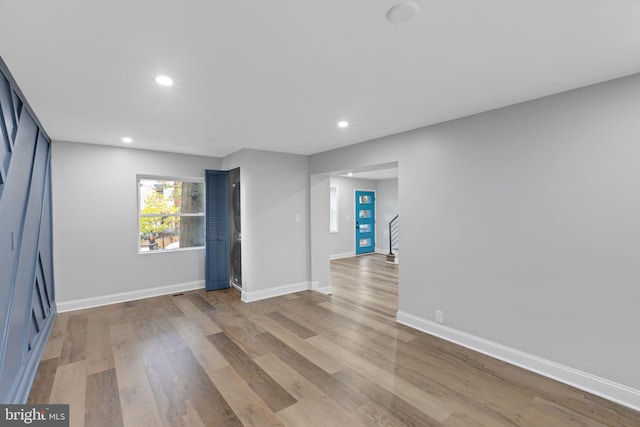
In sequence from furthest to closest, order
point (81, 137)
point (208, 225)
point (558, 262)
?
point (208, 225) < point (81, 137) < point (558, 262)

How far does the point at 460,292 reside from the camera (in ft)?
10.2

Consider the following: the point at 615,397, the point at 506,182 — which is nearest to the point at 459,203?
the point at 506,182

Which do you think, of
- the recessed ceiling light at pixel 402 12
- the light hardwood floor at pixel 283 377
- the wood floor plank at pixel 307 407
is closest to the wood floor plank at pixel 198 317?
the light hardwood floor at pixel 283 377

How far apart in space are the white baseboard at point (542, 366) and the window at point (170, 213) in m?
4.17

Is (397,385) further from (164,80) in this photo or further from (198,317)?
(164,80)

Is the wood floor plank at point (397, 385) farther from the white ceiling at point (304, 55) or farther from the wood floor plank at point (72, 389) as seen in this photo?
the white ceiling at point (304, 55)

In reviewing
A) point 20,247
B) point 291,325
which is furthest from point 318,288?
point 20,247

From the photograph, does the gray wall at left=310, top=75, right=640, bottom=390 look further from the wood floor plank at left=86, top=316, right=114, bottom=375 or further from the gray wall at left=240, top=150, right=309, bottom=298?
the wood floor plank at left=86, top=316, right=114, bottom=375

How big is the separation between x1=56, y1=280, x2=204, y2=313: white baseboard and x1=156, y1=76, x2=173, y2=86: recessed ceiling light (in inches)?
149

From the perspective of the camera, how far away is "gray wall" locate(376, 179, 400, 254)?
9.20m

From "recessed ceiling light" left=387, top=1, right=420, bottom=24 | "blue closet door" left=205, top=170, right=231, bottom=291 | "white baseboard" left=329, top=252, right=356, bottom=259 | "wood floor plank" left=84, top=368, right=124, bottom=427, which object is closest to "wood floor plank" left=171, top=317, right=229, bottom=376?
"wood floor plank" left=84, top=368, right=124, bottom=427

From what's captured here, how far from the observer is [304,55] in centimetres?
184

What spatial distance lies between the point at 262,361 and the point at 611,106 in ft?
12.0

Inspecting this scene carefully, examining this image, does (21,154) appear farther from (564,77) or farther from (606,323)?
(606,323)
